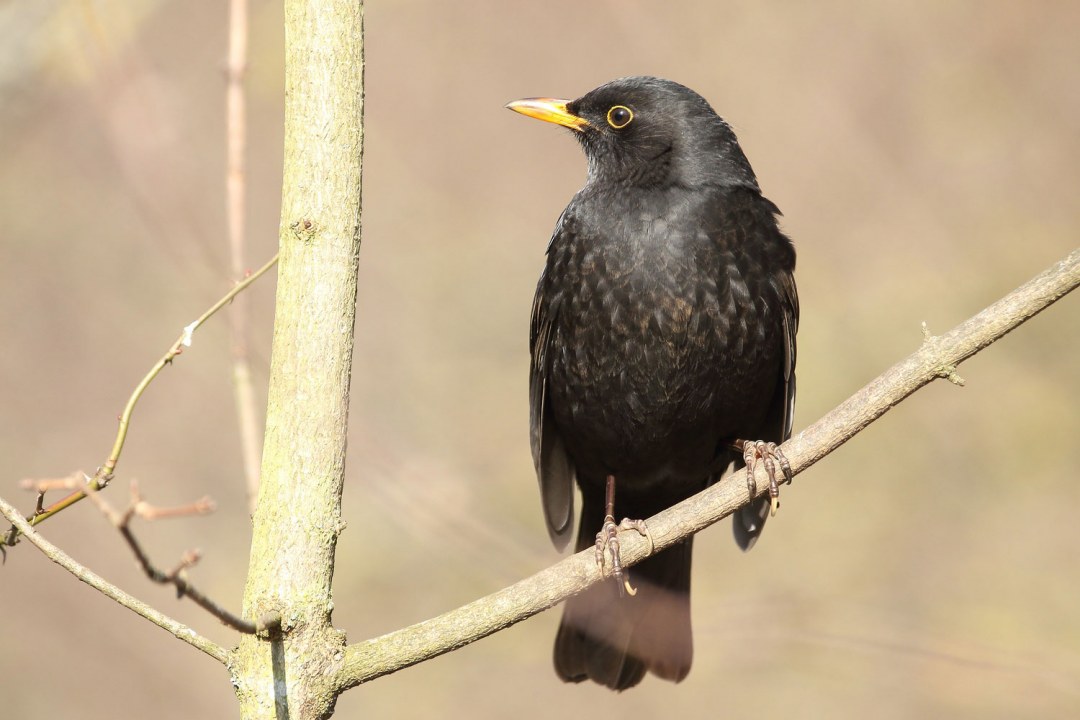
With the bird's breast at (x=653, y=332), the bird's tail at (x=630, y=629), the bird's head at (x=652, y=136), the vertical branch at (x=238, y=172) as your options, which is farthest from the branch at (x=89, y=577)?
the bird's head at (x=652, y=136)

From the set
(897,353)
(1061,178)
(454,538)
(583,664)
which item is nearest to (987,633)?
(897,353)

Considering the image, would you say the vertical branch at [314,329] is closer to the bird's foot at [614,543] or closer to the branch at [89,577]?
the branch at [89,577]

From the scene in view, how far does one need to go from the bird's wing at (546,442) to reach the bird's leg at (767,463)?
83 centimetres

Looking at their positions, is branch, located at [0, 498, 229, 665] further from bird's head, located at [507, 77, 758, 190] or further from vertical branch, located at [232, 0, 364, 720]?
bird's head, located at [507, 77, 758, 190]

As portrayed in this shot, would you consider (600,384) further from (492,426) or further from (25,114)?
(492,426)

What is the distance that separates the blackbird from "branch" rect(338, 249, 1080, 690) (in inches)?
15.8

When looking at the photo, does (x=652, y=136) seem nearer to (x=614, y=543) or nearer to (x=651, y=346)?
(x=651, y=346)

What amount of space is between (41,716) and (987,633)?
5.88 metres

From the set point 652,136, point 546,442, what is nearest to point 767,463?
point 546,442

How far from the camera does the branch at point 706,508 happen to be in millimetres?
2496

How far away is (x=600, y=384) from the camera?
163 inches

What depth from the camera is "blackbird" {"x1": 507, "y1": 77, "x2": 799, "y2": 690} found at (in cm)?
398

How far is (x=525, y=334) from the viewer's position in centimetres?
948

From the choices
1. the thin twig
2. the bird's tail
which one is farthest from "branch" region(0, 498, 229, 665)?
the bird's tail
